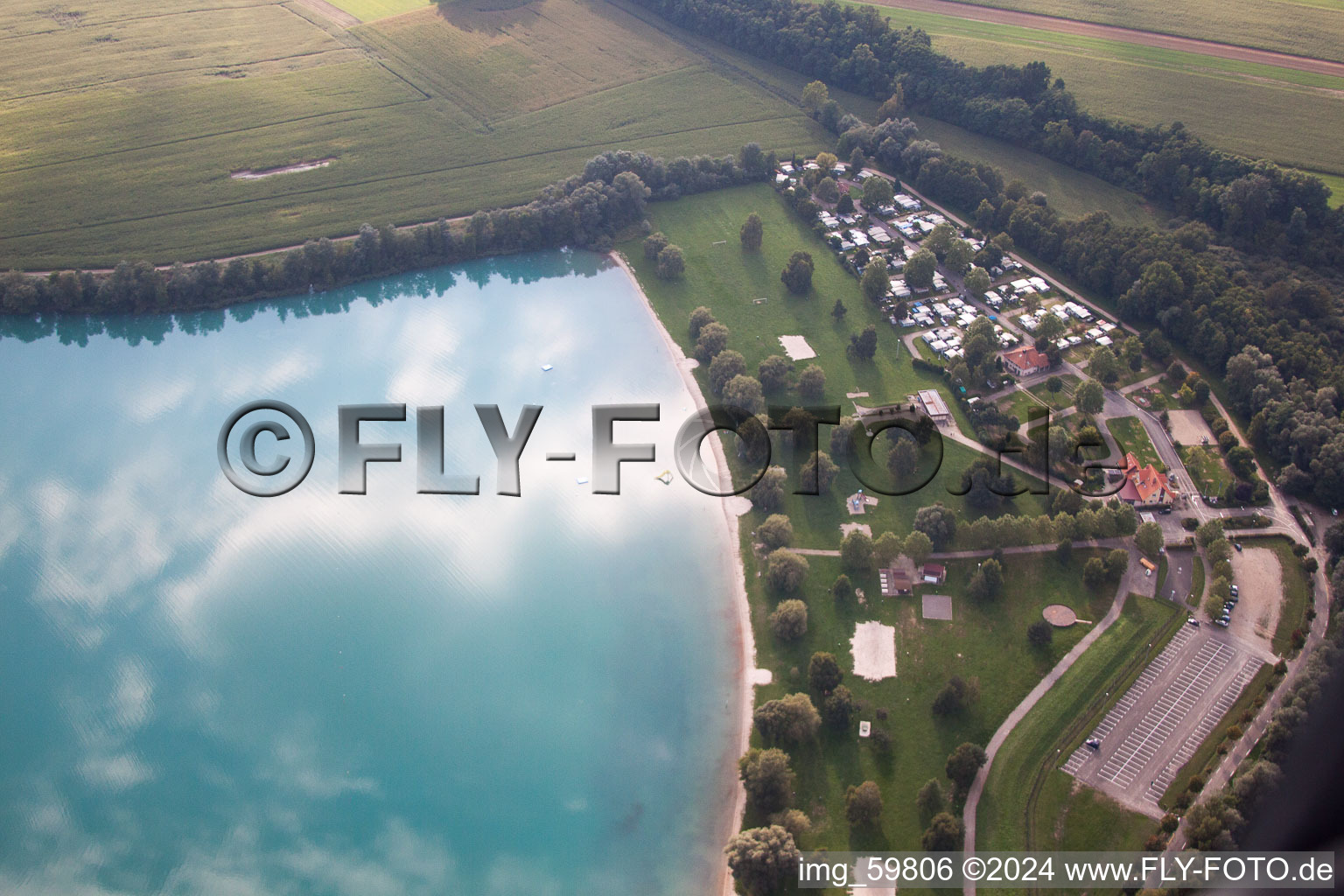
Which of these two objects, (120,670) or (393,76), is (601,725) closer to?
(120,670)

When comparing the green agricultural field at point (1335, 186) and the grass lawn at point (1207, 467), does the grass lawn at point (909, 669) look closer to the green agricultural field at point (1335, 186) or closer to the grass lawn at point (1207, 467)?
the grass lawn at point (1207, 467)

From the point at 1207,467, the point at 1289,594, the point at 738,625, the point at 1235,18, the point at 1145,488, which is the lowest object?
the point at 738,625

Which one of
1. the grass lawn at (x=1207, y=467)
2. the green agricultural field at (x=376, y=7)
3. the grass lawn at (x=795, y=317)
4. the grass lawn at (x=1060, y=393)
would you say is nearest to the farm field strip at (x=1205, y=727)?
the grass lawn at (x=1207, y=467)

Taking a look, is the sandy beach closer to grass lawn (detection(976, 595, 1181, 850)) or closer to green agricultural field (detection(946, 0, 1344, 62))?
grass lawn (detection(976, 595, 1181, 850))

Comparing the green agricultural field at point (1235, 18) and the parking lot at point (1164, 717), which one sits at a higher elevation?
the green agricultural field at point (1235, 18)

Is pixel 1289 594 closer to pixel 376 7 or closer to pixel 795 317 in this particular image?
pixel 795 317

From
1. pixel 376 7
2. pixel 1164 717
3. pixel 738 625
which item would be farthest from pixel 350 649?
pixel 376 7
